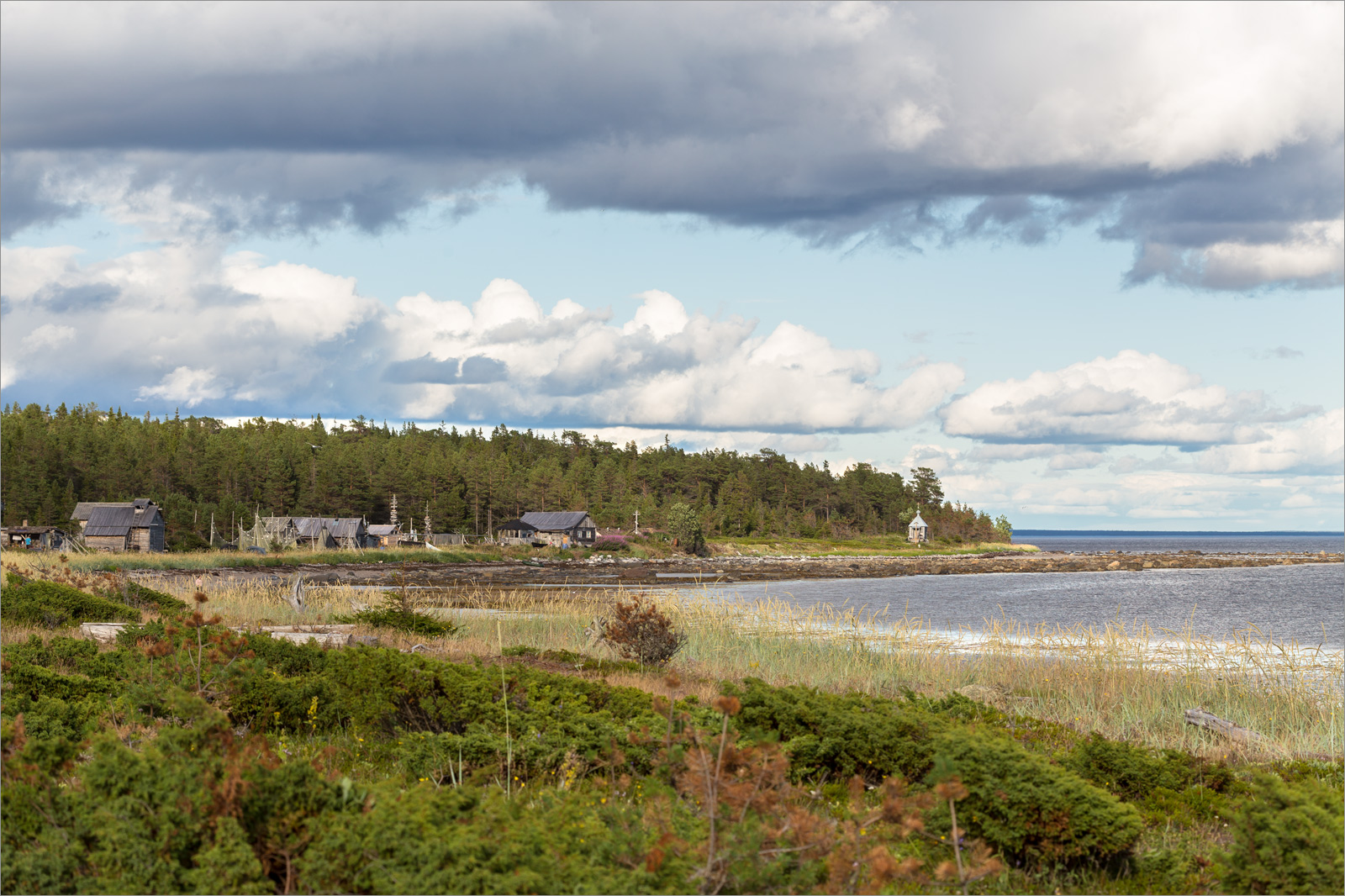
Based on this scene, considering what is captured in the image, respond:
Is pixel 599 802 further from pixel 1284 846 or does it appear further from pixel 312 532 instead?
pixel 312 532

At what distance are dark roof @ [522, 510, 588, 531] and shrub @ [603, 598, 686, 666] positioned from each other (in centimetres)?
7324

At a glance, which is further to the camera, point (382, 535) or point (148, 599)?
point (382, 535)

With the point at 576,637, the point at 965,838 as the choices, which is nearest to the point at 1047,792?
the point at 965,838

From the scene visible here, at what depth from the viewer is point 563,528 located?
87.3 metres

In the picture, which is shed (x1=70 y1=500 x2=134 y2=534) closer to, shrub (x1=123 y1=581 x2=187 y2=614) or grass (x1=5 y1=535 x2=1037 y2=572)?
grass (x1=5 y1=535 x2=1037 y2=572)

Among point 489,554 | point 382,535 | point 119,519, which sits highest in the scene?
point 119,519

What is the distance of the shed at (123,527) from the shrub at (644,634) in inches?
2422

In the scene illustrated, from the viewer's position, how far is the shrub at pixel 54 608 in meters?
15.9

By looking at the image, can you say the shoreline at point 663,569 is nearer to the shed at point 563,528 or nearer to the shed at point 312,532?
the shed at point 563,528

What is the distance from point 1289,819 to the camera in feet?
15.8

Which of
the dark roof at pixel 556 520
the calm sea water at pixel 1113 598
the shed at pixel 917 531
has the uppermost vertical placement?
the dark roof at pixel 556 520

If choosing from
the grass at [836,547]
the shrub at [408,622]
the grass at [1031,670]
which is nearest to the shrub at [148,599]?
the grass at [1031,670]

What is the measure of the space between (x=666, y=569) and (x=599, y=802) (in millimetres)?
63286

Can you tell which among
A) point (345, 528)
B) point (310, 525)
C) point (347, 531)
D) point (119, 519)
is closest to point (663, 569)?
point (347, 531)
